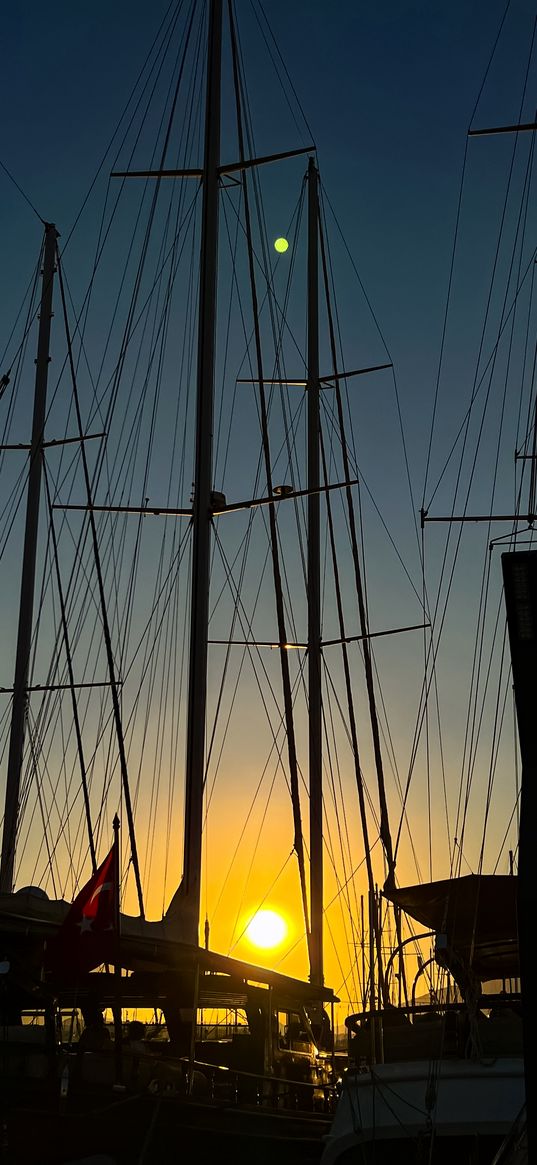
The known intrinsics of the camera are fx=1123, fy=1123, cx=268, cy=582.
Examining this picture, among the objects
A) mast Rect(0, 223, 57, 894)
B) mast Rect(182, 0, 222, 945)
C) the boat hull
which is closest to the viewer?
the boat hull

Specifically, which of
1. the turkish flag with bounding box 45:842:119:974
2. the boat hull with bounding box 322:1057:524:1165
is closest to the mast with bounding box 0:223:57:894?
the turkish flag with bounding box 45:842:119:974

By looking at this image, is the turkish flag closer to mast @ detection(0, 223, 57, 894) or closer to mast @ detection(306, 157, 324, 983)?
mast @ detection(306, 157, 324, 983)

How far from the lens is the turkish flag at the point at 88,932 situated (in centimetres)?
1296

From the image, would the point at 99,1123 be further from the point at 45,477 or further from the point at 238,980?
the point at 45,477

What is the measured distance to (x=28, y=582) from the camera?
2773 cm

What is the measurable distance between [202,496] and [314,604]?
7.82 metres

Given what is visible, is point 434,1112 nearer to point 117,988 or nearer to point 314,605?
point 117,988

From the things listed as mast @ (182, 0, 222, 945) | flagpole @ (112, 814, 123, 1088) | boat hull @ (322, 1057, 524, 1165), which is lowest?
boat hull @ (322, 1057, 524, 1165)

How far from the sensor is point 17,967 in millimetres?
13914

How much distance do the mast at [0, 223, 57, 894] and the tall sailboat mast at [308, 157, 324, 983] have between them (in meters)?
6.55

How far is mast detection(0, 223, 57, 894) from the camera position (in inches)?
966

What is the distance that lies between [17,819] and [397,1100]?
50.3 feet

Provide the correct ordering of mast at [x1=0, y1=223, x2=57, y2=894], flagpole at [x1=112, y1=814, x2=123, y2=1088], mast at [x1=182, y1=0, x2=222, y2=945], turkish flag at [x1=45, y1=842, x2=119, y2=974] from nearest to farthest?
flagpole at [x1=112, y1=814, x2=123, y2=1088] → turkish flag at [x1=45, y1=842, x2=119, y2=974] → mast at [x1=182, y1=0, x2=222, y2=945] → mast at [x1=0, y1=223, x2=57, y2=894]

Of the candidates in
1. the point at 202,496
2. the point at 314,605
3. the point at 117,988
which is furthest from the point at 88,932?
the point at 314,605
